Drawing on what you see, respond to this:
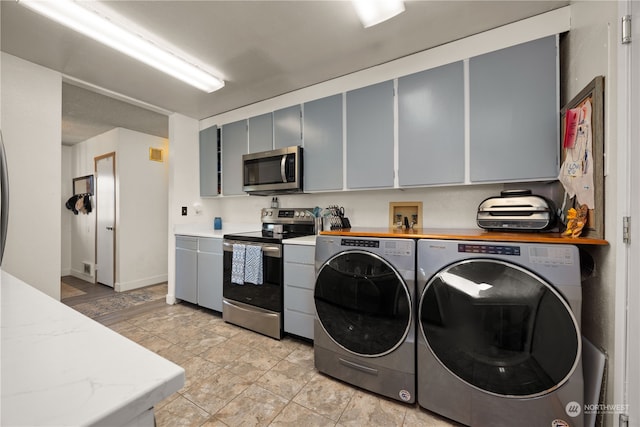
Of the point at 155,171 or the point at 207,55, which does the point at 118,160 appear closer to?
the point at 155,171

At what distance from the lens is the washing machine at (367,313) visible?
151cm

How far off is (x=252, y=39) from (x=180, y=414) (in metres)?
2.53

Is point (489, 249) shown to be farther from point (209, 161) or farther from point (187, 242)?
point (209, 161)

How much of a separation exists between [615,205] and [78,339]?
6.14ft

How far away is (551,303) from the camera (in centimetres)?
119

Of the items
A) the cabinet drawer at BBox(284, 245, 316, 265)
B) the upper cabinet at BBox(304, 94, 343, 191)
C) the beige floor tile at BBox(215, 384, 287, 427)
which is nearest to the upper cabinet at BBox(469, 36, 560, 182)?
the upper cabinet at BBox(304, 94, 343, 191)

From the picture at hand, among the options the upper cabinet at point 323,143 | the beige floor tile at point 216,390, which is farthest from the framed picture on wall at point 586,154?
the beige floor tile at point 216,390

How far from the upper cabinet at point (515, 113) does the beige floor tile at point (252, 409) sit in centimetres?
197

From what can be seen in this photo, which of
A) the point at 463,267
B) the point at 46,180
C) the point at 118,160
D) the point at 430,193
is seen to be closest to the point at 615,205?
the point at 463,267

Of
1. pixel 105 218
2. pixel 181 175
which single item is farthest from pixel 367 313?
pixel 105 218

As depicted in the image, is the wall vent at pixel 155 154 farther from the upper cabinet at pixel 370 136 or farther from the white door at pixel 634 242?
the white door at pixel 634 242

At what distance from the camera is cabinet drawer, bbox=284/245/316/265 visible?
6.93 feet
